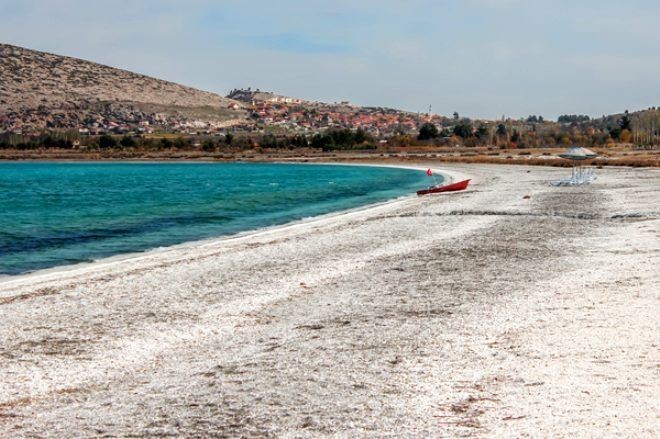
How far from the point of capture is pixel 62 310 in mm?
11758

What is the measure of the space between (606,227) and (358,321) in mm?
12222

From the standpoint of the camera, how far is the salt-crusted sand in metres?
6.66

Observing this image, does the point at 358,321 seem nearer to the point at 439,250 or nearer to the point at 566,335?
the point at 566,335

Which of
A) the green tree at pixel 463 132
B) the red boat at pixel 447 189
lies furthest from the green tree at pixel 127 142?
the red boat at pixel 447 189

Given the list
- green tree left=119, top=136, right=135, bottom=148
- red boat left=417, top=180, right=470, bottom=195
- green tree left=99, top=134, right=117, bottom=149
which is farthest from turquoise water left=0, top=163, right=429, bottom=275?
green tree left=99, top=134, right=117, bottom=149

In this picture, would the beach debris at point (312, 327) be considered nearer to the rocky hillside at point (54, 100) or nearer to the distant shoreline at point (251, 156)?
the distant shoreline at point (251, 156)

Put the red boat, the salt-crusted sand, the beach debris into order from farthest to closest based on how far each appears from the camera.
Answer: the red boat → the beach debris → the salt-crusted sand

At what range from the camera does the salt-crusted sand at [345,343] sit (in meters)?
6.66

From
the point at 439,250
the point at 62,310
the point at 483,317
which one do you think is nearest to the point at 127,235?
the point at 439,250

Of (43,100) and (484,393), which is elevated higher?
(43,100)

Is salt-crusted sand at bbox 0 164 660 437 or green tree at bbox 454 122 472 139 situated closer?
salt-crusted sand at bbox 0 164 660 437

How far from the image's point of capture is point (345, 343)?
9.20m

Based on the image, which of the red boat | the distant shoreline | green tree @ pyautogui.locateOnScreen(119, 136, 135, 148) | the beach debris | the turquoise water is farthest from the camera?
green tree @ pyautogui.locateOnScreen(119, 136, 135, 148)

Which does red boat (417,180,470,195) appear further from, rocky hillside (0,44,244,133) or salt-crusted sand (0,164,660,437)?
rocky hillside (0,44,244,133)
